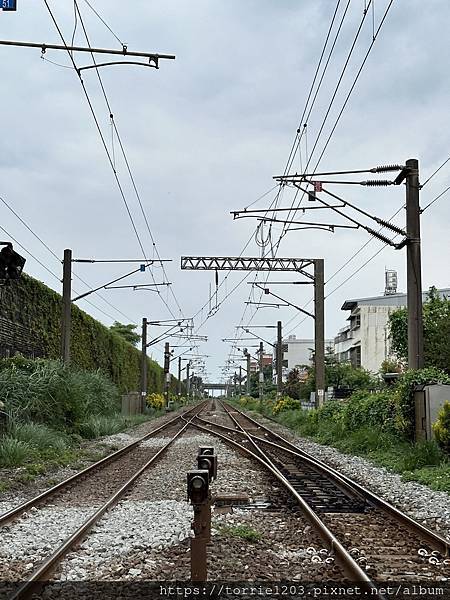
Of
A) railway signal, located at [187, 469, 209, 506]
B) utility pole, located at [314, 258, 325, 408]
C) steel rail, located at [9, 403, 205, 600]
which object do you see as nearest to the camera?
steel rail, located at [9, 403, 205, 600]

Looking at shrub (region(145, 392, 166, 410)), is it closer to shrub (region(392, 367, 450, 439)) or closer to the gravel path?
shrub (region(392, 367, 450, 439))

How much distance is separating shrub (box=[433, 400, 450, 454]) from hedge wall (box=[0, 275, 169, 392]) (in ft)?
51.1

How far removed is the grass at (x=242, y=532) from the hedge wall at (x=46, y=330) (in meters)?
18.4

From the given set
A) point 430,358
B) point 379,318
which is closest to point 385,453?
point 430,358

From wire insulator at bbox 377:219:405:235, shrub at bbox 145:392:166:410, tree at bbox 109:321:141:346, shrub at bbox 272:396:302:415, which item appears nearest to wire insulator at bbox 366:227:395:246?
wire insulator at bbox 377:219:405:235

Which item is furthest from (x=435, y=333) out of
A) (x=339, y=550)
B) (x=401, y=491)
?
(x=339, y=550)

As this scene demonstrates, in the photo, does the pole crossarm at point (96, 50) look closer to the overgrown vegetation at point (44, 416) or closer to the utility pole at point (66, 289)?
the overgrown vegetation at point (44, 416)

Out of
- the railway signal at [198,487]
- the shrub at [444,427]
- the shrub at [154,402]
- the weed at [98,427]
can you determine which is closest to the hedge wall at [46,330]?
the weed at [98,427]

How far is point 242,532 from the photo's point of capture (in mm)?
8609

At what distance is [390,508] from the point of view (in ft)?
33.8

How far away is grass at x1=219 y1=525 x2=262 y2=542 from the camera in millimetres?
8398

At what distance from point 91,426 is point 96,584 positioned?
67.8 feet

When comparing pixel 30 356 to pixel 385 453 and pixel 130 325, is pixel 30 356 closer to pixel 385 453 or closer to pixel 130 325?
pixel 385 453

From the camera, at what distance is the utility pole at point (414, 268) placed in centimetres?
1864
